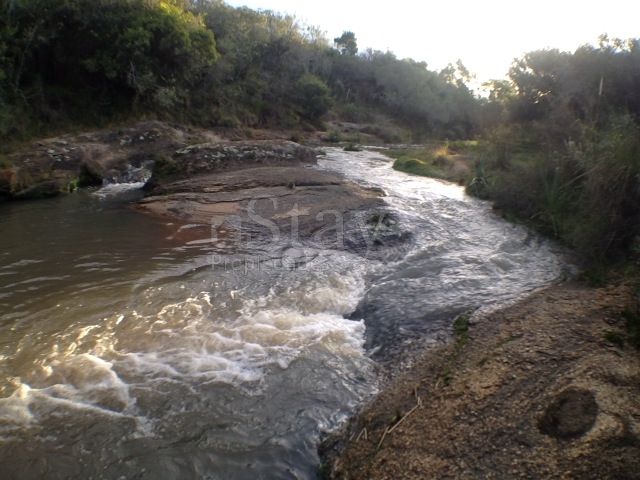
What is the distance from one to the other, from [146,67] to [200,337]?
1856cm

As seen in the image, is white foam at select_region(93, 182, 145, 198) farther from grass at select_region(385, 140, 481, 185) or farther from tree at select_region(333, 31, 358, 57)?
tree at select_region(333, 31, 358, 57)

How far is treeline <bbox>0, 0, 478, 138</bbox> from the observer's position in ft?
56.4

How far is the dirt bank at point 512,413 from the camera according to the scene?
2.69 metres

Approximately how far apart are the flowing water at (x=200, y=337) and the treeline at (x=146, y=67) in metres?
10.5

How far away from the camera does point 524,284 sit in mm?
6305

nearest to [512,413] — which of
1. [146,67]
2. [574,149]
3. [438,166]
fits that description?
[574,149]

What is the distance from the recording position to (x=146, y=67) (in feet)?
66.6

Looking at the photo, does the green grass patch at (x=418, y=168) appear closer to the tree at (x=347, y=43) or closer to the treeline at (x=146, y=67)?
the treeline at (x=146, y=67)

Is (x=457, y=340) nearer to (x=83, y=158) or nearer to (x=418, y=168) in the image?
(x=83, y=158)

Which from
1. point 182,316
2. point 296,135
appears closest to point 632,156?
point 182,316

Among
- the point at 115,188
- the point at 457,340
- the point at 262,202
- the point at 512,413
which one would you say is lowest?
the point at 115,188

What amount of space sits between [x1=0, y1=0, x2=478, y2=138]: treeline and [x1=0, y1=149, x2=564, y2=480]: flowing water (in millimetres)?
10514

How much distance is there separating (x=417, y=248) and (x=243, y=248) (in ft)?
9.90

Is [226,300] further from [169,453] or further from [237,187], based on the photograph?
[237,187]
